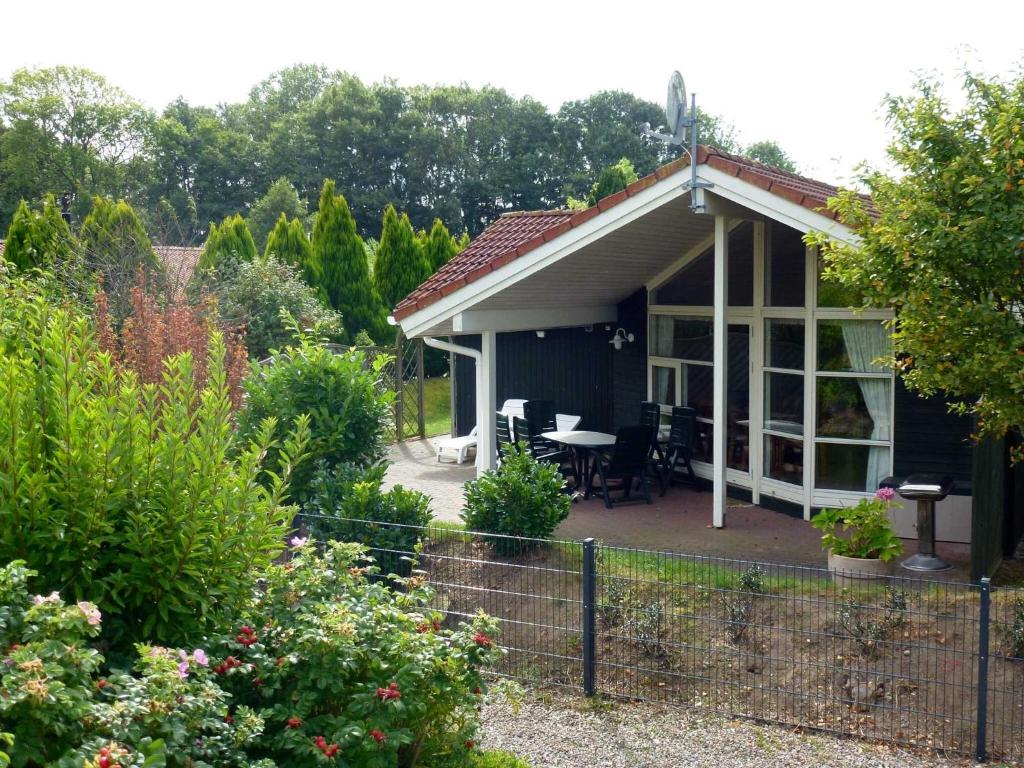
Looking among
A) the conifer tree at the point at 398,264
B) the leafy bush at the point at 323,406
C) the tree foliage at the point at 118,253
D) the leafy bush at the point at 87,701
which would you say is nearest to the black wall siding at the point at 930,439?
the leafy bush at the point at 323,406

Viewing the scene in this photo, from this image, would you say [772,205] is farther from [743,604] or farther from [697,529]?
[743,604]

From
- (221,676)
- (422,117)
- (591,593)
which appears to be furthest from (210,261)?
(422,117)

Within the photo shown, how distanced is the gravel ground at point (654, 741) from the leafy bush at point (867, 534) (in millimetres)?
2570

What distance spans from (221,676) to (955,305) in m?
5.27

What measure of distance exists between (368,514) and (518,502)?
51.1 inches

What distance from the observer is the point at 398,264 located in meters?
27.1

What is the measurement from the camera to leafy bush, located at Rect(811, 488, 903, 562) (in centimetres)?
847

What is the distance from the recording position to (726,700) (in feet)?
22.3

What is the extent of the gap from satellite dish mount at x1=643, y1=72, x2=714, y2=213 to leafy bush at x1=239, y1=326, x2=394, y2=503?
3296mm

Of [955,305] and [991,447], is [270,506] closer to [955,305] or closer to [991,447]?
[955,305]

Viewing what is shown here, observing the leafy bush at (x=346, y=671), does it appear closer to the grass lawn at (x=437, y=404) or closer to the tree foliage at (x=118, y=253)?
the tree foliage at (x=118, y=253)

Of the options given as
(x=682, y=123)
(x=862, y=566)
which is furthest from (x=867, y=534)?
(x=682, y=123)

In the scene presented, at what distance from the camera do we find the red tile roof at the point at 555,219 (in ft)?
30.5

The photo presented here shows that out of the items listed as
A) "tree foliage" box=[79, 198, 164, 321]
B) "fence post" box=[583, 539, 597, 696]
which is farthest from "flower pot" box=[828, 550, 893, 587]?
"tree foliage" box=[79, 198, 164, 321]
